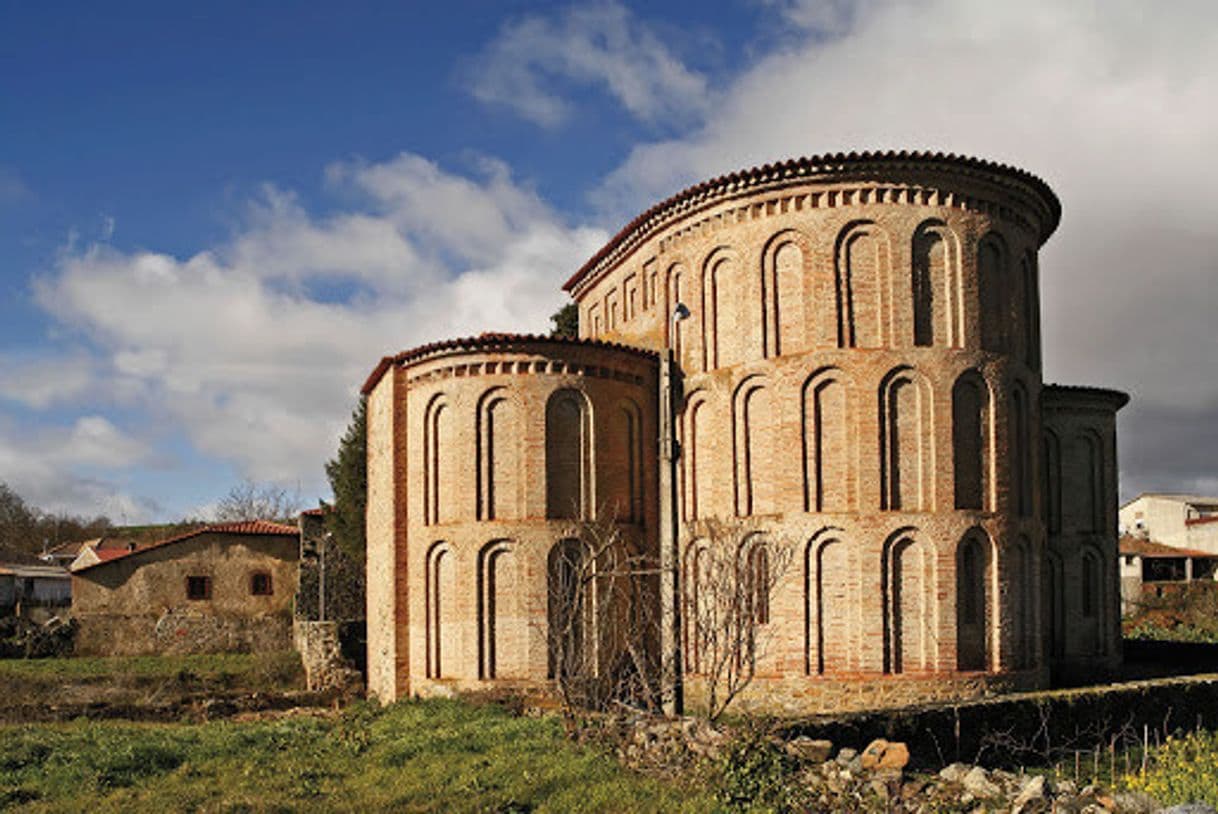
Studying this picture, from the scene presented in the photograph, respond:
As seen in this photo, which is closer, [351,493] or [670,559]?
[670,559]

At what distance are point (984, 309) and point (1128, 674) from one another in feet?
34.4

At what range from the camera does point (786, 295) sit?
64.6 ft

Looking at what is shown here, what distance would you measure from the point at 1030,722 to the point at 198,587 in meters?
28.1

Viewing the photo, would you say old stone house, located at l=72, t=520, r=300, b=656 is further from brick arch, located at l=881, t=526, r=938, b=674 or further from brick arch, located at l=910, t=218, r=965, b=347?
brick arch, located at l=910, t=218, r=965, b=347

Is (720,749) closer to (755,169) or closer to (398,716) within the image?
(398,716)

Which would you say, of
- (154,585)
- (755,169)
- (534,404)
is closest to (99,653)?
(154,585)

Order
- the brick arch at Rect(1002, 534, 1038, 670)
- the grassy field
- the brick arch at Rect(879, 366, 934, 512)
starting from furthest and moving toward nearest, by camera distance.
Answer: the grassy field
the brick arch at Rect(1002, 534, 1038, 670)
the brick arch at Rect(879, 366, 934, 512)

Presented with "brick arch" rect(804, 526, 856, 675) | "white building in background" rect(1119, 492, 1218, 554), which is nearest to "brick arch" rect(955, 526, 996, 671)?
"brick arch" rect(804, 526, 856, 675)

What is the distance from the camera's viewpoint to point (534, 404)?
2044 centimetres

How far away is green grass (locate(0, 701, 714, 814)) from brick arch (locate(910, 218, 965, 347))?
34.3 feet

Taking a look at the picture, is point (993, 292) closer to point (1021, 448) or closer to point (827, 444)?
point (1021, 448)

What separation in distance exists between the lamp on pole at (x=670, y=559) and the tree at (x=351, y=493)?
13.9 metres

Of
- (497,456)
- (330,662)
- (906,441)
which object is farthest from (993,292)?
(330,662)

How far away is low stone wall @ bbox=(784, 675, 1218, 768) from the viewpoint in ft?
46.9
